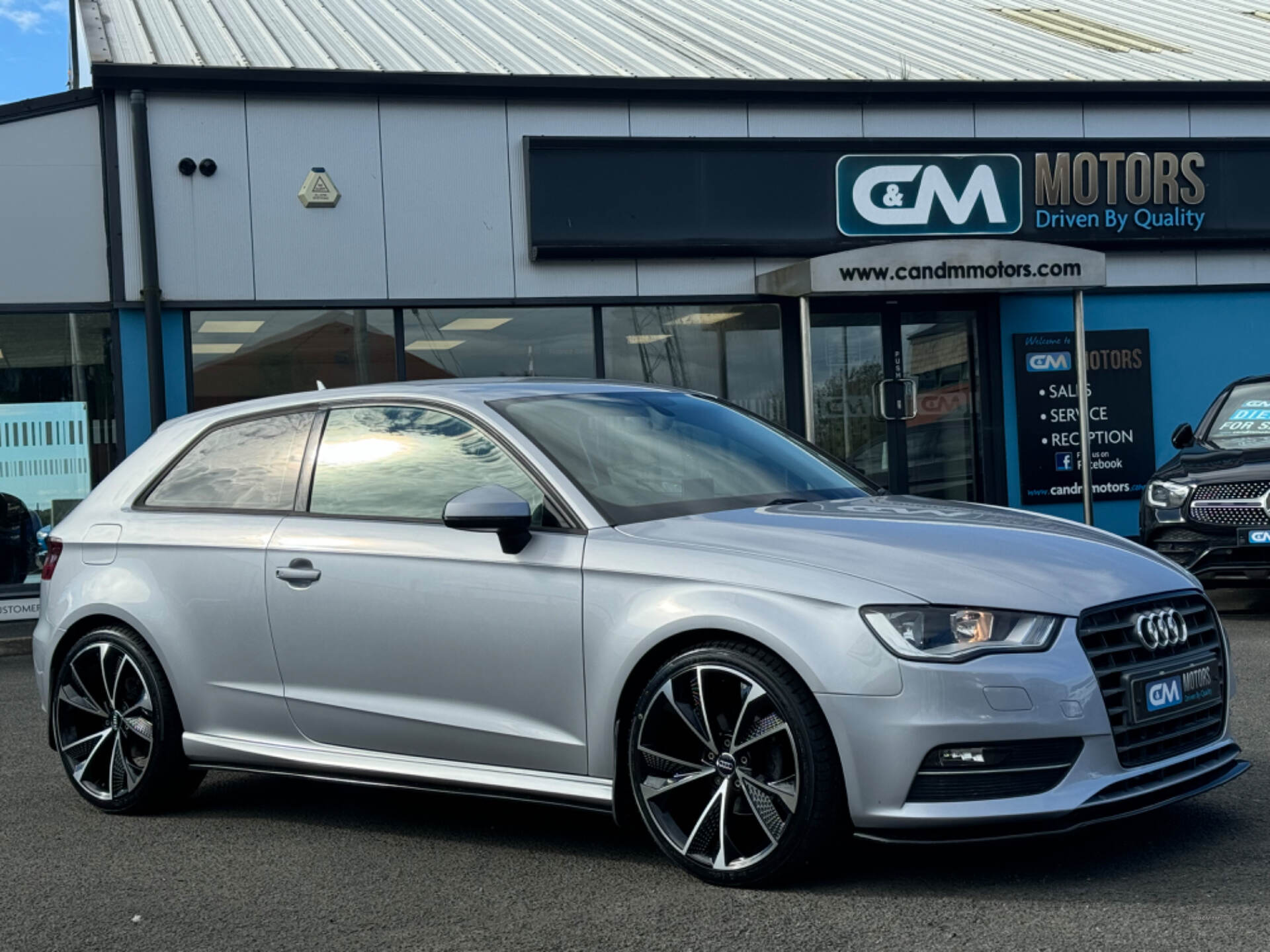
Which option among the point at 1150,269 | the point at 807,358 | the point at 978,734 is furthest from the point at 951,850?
the point at 1150,269

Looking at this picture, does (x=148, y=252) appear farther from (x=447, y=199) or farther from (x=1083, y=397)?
(x=1083, y=397)

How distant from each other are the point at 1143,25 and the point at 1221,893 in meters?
18.7

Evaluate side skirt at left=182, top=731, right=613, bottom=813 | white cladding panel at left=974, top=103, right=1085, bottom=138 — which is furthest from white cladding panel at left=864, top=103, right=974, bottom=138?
side skirt at left=182, top=731, right=613, bottom=813

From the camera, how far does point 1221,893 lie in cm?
409

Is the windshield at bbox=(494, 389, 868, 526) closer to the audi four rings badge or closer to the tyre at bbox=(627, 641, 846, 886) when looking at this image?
the tyre at bbox=(627, 641, 846, 886)

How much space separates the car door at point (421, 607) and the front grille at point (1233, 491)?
21.6 feet

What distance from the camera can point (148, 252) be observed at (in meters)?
13.7

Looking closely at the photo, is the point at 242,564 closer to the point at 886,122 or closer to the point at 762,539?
the point at 762,539

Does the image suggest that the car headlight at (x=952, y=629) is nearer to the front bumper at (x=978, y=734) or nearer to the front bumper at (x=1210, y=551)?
the front bumper at (x=978, y=734)

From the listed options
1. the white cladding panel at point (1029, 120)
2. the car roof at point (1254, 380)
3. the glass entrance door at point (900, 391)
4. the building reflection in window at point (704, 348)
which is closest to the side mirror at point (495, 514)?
the car roof at point (1254, 380)

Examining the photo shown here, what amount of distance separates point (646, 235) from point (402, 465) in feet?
32.6

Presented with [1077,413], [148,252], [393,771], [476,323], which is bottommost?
[393,771]

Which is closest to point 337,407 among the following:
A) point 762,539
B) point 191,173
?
point 762,539

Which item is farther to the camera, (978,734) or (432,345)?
(432,345)
